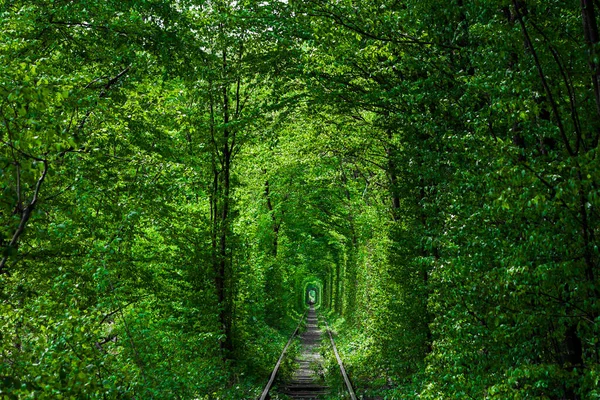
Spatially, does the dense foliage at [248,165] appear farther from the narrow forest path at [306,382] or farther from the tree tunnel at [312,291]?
the tree tunnel at [312,291]

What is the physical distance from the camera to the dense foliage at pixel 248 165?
4.48 metres

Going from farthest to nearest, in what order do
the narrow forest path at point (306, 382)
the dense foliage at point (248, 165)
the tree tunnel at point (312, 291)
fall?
1. the tree tunnel at point (312, 291)
2. the narrow forest path at point (306, 382)
3. the dense foliage at point (248, 165)

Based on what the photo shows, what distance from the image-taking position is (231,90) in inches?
554

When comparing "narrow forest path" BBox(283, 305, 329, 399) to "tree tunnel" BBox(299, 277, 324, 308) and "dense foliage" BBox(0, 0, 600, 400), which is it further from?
"tree tunnel" BBox(299, 277, 324, 308)

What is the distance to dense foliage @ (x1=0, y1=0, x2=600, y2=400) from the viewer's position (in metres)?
4.48

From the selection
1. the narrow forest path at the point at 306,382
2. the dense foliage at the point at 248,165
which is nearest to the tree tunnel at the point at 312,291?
the narrow forest path at the point at 306,382

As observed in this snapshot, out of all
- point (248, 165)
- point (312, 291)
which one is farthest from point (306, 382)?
point (312, 291)

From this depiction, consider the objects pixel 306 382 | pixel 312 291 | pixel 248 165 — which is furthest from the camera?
pixel 312 291

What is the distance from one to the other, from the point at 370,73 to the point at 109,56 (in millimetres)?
5076

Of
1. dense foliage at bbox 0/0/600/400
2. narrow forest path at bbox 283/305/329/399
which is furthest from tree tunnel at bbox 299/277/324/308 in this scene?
dense foliage at bbox 0/0/600/400

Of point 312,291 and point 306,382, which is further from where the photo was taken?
point 312,291

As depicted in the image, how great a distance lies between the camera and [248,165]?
17031 mm

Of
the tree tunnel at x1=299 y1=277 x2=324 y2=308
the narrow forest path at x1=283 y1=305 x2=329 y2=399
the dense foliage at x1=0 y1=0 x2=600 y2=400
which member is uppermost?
the dense foliage at x1=0 y1=0 x2=600 y2=400

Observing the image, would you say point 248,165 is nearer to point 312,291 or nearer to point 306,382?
point 306,382
